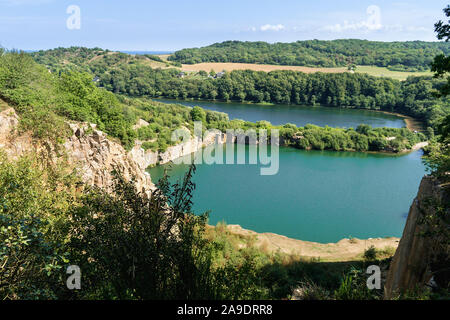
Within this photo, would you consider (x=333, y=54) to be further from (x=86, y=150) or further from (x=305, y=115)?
(x=86, y=150)

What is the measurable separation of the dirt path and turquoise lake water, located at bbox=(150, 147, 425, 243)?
2.34m

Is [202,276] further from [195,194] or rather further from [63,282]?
[195,194]

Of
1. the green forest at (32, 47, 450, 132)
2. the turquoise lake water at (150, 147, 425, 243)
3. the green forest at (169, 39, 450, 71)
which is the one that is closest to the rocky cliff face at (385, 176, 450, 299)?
the turquoise lake water at (150, 147, 425, 243)

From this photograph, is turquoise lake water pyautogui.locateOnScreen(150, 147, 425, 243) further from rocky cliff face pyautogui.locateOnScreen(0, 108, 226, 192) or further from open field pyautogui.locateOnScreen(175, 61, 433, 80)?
open field pyautogui.locateOnScreen(175, 61, 433, 80)

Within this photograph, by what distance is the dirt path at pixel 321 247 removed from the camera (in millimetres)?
14625

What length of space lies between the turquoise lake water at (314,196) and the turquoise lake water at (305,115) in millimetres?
21371

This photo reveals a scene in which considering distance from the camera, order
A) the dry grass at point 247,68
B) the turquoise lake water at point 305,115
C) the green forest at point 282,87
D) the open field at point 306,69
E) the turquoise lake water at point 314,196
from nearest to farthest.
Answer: the turquoise lake water at point 314,196
the turquoise lake water at point 305,115
the green forest at point 282,87
the open field at point 306,69
the dry grass at point 247,68

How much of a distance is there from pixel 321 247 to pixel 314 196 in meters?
9.33

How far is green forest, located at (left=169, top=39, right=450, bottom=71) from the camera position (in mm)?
99688

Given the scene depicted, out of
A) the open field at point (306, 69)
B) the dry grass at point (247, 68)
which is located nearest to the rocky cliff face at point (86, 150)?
the dry grass at point (247, 68)

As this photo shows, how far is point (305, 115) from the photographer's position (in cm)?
6341

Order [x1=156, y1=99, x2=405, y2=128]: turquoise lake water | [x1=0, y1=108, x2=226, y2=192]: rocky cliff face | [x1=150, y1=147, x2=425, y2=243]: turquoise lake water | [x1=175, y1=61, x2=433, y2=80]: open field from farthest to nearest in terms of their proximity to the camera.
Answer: [x1=175, y1=61, x2=433, y2=80]: open field → [x1=156, y1=99, x2=405, y2=128]: turquoise lake water → [x1=150, y1=147, x2=425, y2=243]: turquoise lake water → [x1=0, y1=108, x2=226, y2=192]: rocky cliff face

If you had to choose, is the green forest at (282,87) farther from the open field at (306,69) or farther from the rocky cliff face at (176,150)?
the rocky cliff face at (176,150)

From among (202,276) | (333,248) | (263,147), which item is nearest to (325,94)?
A: (263,147)
